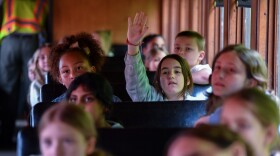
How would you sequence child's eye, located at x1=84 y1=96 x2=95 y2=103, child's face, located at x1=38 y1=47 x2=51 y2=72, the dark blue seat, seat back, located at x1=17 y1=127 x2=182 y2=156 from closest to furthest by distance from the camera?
seat back, located at x1=17 y1=127 x2=182 y2=156
child's eye, located at x1=84 y1=96 x2=95 y2=103
the dark blue seat
child's face, located at x1=38 y1=47 x2=51 y2=72

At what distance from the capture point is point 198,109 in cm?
Answer: 365

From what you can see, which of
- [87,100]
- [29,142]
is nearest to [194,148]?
Result: [29,142]

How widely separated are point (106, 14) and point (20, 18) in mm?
1839

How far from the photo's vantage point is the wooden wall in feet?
33.9

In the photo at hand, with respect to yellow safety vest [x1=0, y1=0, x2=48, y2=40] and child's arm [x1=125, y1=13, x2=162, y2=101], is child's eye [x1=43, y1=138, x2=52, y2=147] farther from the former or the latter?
yellow safety vest [x1=0, y1=0, x2=48, y2=40]

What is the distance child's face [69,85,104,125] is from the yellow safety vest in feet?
18.3

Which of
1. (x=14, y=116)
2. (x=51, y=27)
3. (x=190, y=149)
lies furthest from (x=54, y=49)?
(x=51, y=27)

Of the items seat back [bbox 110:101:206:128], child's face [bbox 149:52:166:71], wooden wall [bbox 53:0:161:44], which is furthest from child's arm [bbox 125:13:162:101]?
wooden wall [bbox 53:0:161:44]

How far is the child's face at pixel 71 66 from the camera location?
423 cm

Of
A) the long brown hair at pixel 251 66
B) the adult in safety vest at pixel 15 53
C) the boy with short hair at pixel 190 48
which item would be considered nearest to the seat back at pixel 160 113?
the long brown hair at pixel 251 66

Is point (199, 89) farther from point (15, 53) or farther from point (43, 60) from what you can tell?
point (15, 53)

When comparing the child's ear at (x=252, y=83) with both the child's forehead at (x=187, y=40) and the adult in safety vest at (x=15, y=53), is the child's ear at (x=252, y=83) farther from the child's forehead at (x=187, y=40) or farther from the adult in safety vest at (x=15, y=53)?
the adult in safety vest at (x=15, y=53)

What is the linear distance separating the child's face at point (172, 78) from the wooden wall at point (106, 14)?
234 inches

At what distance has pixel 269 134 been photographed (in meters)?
2.39
